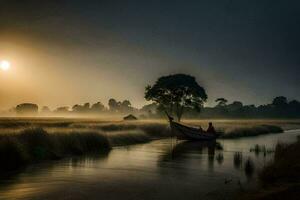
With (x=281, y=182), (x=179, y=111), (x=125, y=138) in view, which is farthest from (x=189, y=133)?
(x=179, y=111)

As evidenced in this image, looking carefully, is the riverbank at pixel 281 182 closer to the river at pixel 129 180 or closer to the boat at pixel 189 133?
the river at pixel 129 180

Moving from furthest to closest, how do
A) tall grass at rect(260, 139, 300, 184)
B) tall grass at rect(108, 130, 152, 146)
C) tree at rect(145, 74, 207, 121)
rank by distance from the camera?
tree at rect(145, 74, 207, 121), tall grass at rect(108, 130, 152, 146), tall grass at rect(260, 139, 300, 184)

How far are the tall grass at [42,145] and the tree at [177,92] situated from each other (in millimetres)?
52918

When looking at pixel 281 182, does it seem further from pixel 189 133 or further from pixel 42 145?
pixel 189 133

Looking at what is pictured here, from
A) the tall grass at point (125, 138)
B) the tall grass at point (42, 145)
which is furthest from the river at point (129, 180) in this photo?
the tall grass at point (125, 138)

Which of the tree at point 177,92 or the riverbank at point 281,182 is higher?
the tree at point 177,92

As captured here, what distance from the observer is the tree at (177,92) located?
86137 millimetres

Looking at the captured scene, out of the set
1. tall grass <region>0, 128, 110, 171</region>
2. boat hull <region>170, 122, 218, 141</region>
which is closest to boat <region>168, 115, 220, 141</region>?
boat hull <region>170, 122, 218, 141</region>

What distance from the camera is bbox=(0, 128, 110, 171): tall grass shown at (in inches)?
833

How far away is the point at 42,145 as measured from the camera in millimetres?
25641

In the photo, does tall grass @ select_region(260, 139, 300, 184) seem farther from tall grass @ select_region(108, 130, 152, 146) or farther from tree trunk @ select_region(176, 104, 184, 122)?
tree trunk @ select_region(176, 104, 184, 122)

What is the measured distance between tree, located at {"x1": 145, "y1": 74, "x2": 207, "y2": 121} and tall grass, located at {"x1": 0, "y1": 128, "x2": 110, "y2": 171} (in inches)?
2083

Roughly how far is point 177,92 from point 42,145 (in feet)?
204

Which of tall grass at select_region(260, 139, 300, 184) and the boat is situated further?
the boat
